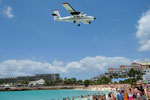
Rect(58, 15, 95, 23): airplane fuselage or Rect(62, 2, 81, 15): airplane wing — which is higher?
Rect(62, 2, 81, 15): airplane wing

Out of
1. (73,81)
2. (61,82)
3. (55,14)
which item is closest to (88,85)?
(73,81)

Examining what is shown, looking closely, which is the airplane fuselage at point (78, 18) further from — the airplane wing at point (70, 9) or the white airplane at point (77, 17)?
the airplane wing at point (70, 9)

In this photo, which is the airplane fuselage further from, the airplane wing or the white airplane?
the airplane wing

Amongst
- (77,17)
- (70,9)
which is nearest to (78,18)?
(77,17)

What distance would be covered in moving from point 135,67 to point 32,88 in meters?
79.2

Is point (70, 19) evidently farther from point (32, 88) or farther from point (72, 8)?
point (32, 88)

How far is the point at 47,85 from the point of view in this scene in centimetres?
15250

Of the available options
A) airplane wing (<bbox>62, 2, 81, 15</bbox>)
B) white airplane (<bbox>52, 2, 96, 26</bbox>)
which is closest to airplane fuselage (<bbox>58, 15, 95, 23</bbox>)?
white airplane (<bbox>52, 2, 96, 26</bbox>)

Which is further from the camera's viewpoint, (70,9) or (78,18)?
(78,18)

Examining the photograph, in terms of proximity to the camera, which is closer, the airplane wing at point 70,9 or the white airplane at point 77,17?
the airplane wing at point 70,9

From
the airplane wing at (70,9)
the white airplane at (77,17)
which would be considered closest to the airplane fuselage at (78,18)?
the white airplane at (77,17)

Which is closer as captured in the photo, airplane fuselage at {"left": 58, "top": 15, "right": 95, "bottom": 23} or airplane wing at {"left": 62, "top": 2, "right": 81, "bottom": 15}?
airplane wing at {"left": 62, "top": 2, "right": 81, "bottom": 15}

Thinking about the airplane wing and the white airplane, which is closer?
the airplane wing

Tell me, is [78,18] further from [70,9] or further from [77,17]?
[70,9]
